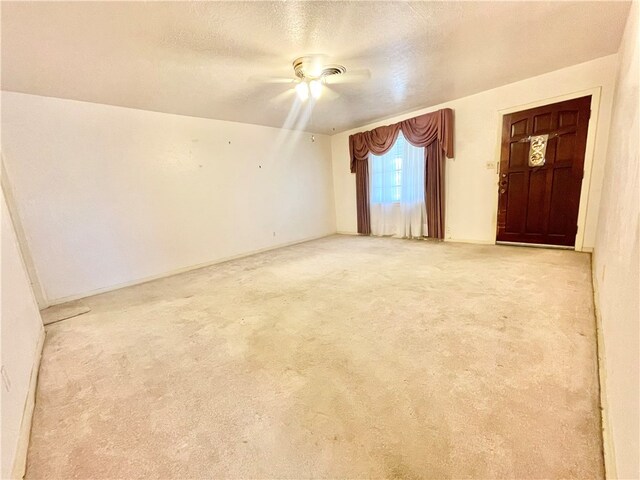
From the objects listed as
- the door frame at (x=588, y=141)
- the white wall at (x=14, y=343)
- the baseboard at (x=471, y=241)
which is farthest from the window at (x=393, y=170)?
the white wall at (x=14, y=343)

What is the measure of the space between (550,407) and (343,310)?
1.38m

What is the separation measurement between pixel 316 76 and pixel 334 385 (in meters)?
2.82

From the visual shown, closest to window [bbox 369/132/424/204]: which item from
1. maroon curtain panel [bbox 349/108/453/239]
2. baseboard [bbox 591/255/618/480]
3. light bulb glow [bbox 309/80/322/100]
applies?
maroon curtain panel [bbox 349/108/453/239]

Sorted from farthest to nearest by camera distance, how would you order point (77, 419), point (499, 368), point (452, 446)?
1. point (499, 368)
2. point (77, 419)
3. point (452, 446)

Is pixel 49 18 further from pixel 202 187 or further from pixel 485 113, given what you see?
pixel 485 113

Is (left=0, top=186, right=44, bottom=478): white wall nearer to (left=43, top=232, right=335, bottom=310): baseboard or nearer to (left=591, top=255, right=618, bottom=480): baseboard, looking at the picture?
(left=43, top=232, right=335, bottom=310): baseboard

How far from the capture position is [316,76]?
9.09 ft

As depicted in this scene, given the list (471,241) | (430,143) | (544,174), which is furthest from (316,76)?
(471,241)

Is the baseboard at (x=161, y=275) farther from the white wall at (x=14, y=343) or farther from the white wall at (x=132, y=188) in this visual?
the white wall at (x=14, y=343)

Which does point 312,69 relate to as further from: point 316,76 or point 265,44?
point 265,44

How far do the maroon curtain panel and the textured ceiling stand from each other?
2.96ft

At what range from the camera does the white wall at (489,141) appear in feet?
10.1

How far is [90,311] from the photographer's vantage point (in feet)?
8.92

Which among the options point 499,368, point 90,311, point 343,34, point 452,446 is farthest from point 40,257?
point 499,368
